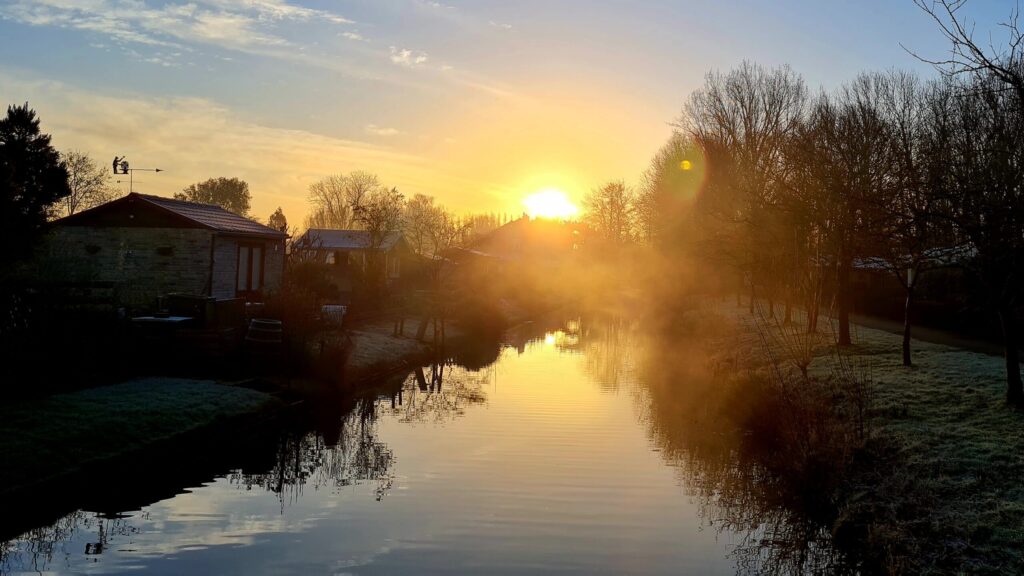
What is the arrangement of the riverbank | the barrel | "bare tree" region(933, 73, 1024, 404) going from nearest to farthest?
the riverbank
"bare tree" region(933, 73, 1024, 404)
the barrel

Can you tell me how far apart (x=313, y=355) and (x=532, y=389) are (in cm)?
713

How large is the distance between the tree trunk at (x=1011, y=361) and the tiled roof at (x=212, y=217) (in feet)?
92.7

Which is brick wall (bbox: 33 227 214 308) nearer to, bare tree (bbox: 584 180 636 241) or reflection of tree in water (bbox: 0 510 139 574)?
reflection of tree in water (bbox: 0 510 139 574)

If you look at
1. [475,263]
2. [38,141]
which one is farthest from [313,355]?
[475,263]

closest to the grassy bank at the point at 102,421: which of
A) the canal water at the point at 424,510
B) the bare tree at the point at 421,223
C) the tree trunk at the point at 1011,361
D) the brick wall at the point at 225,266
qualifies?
the canal water at the point at 424,510

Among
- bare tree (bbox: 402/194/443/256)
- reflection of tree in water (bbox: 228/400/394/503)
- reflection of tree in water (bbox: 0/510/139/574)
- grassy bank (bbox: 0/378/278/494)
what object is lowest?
reflection of tree in water (bbox: 0/510/139/574)

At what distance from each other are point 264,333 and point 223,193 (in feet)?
349

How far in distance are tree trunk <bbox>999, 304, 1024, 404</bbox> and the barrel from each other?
17646 mm

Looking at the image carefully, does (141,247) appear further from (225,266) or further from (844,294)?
(844,294)

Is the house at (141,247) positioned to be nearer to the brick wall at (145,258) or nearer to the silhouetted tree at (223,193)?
the brick wall at (145,258)

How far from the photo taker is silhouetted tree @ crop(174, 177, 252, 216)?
11975 cm

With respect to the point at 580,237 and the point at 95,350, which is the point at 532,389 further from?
the point at 580,237

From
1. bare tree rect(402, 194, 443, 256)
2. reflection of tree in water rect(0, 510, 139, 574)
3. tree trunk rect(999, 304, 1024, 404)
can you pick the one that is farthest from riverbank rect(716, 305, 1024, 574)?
bare tree rect(402, 194, 443, 256)

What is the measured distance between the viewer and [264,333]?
22844 millimetres
